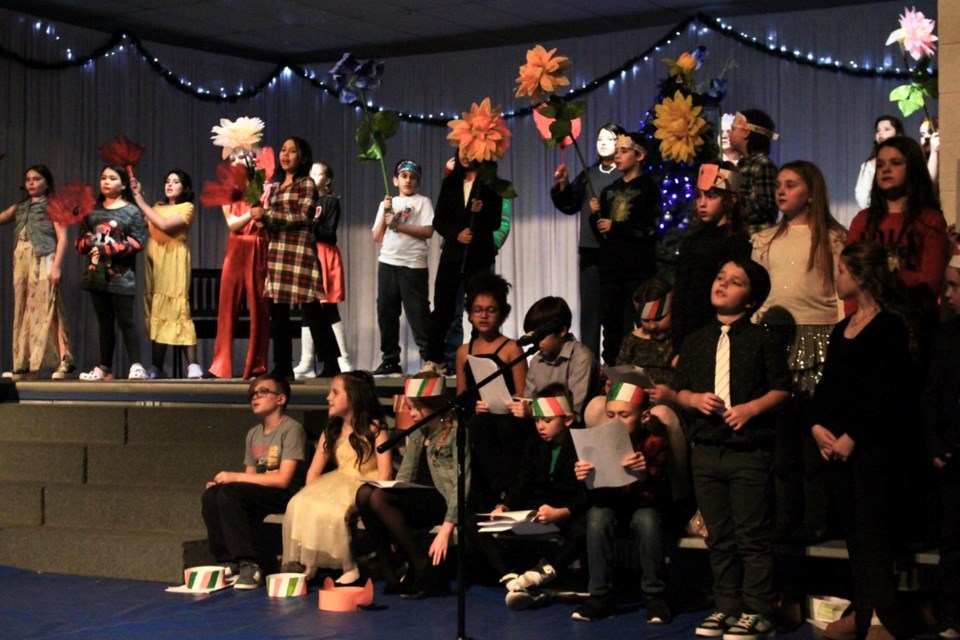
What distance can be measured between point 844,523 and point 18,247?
6541 millimetres

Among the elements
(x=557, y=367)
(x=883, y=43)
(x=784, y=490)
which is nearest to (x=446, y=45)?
(x=883, y=43)

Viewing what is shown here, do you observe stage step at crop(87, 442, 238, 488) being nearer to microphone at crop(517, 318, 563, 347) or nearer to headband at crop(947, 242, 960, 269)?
microphone at crop(517, 318, 563, 347)

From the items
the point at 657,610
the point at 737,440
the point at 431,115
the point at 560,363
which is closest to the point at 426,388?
the point at 560,363

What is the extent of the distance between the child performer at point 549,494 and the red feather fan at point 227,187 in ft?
11.0

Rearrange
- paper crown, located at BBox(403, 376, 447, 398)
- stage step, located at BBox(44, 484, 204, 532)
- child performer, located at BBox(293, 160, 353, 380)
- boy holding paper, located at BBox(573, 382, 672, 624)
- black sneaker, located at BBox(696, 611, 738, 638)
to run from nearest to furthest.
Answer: black sneaker, located at BBox(696, 611, 738, 638), boy holding paper, located at BBox(573, 382, 672, 624), paper crown, located at BBox(403, 376, 447, 398), stage step, located at BBox(44, 484, 204, 532), child performer, located at BBox(293, 160, 353, 380)

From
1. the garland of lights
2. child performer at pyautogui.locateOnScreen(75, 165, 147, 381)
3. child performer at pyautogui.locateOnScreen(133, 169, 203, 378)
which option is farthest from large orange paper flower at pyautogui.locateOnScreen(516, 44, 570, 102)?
the garland of lights

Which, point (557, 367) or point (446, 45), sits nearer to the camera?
point (557, 367)

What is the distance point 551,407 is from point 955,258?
5.57ft

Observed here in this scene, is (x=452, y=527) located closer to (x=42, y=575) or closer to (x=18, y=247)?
(x=42, y=575)

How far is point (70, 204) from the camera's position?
916 cm

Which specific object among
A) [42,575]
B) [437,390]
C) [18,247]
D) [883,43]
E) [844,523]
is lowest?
[42,575]

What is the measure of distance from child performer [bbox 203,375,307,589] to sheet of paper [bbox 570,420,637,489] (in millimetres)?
1735

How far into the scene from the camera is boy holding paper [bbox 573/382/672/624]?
5242 millimetres

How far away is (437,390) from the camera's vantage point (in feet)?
19.7
